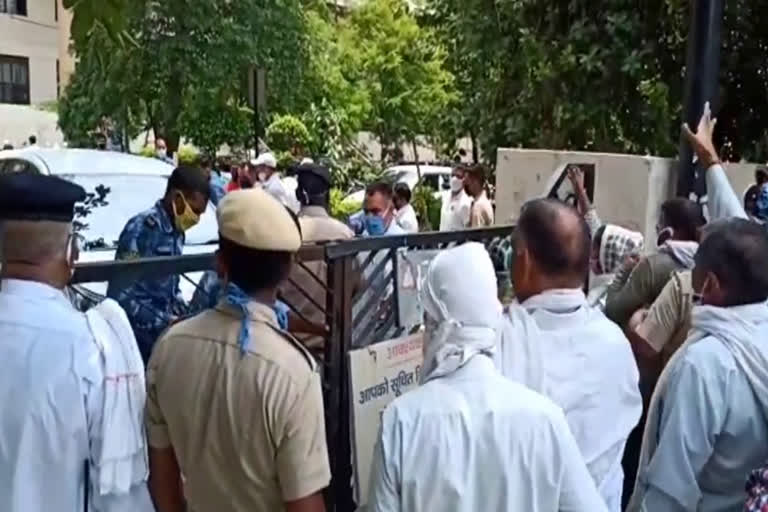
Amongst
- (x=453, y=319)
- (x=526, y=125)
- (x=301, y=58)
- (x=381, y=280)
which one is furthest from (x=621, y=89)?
(x=301, y=58)

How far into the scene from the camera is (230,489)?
2717mm


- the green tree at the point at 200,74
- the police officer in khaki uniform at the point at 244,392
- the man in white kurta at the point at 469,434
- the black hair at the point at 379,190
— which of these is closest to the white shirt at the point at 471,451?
the man in white kurta at the point at 469,434

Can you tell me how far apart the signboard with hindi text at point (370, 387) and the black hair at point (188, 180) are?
160 centimetres

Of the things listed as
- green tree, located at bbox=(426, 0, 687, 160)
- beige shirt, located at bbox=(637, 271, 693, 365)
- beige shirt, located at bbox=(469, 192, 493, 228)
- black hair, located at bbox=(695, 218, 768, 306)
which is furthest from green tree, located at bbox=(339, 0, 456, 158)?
black hair, located at bbox=(695, 218, 768, 306)

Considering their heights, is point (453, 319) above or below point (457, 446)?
above

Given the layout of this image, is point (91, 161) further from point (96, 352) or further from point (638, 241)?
point (96, 352)

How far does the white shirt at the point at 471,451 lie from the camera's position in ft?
7.79

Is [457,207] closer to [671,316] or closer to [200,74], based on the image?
[671,316]

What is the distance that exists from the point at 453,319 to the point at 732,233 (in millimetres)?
1066

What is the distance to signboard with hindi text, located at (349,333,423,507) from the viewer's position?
3939 millimetres

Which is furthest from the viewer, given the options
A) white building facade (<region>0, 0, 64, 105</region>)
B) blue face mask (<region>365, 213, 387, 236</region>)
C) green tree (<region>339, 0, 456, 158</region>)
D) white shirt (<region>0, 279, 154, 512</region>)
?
white building facade (<region>0, 0, 64, 105</region>)

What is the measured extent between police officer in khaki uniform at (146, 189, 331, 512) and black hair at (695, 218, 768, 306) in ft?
4.08

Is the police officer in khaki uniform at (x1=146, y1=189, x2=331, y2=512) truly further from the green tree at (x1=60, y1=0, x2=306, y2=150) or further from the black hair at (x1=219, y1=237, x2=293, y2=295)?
the green tree at (x1=60, y1=0, x2=306, y2=150)

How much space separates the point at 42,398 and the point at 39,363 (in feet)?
0.28
